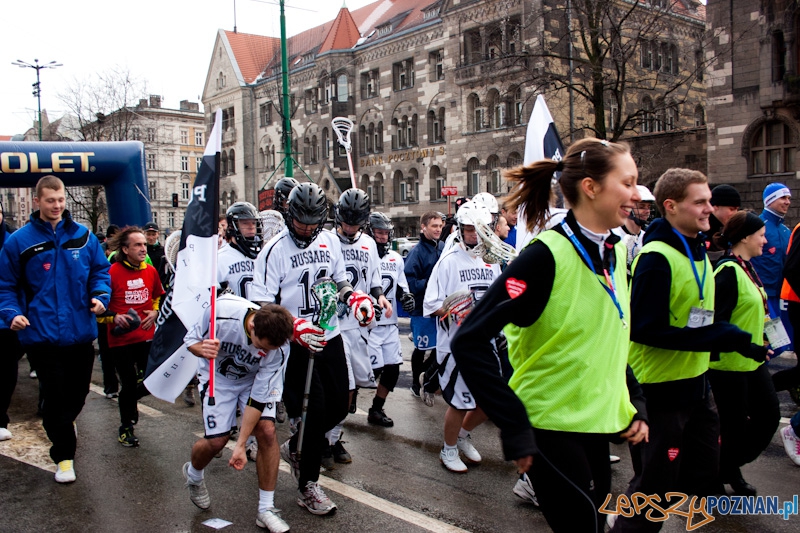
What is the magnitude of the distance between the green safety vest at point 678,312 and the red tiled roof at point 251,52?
55754 millimetres

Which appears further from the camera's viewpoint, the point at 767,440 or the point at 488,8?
the point at 488,8

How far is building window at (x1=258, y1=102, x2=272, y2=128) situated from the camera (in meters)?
53.7

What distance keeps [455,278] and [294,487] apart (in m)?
2.14

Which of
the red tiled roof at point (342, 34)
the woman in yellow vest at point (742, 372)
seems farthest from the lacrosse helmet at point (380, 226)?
the red tiled roof at point (342, 34)

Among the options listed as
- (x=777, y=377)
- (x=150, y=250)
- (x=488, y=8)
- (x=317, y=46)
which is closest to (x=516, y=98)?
(x=488, y=8)

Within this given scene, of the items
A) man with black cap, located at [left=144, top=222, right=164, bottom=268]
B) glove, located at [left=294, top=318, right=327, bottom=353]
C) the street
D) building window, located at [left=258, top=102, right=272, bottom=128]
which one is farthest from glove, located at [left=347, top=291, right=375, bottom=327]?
building window, located at [left=258, top=102, right=272, bottom=128]

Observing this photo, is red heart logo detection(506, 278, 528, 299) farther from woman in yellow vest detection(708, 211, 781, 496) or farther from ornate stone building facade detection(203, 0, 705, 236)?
ornate stone building facade detection(203, 0, 705, 236)

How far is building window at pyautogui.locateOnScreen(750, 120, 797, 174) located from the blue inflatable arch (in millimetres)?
19537

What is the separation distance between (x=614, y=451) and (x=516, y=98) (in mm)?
31019

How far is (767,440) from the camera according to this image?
4.62 metres

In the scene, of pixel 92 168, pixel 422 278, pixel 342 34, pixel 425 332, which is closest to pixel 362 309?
pixel 425 332

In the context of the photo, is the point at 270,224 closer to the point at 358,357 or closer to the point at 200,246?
the point at 358,357

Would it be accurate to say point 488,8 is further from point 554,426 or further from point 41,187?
point 554,426

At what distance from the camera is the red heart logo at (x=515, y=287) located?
96.3 inches
